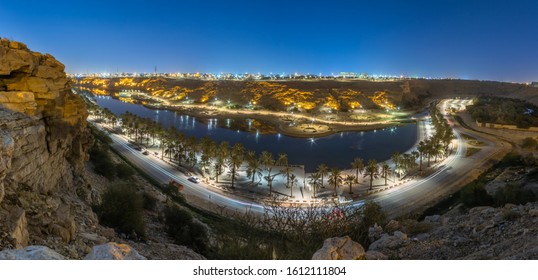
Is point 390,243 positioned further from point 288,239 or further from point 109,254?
point 109,254

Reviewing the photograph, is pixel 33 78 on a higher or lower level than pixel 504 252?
higher

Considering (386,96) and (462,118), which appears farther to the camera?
(386,96)

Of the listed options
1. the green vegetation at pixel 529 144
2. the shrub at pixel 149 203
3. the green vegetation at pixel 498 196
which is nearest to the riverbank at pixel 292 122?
the green vegetation at pixel 529 144

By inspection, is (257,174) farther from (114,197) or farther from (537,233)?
(537,233)

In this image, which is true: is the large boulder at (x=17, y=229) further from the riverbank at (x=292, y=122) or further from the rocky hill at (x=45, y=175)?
the riverbank at (x=292, y=122)

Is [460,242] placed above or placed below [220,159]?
above

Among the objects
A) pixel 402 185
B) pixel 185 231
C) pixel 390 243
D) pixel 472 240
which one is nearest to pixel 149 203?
pixel 185 231
